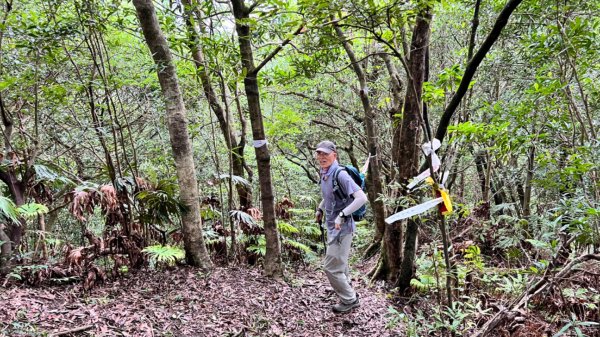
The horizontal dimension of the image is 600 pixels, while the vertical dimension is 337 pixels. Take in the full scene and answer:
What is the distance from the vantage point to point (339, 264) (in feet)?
16.4

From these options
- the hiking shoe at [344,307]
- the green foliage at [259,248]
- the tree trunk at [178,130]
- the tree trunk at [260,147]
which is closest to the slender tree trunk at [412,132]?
the hiking shoe at [344,307]

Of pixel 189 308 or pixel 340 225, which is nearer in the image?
pixel 189 308

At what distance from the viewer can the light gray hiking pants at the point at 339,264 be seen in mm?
4965

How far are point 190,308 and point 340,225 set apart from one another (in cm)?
211

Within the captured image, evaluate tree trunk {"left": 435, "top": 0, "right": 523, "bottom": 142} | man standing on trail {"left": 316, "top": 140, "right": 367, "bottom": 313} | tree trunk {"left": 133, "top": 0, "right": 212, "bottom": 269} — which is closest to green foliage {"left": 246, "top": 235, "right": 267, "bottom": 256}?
tree trunk {"left": 133, "top": 0, "right": 212, "bottom": 269}

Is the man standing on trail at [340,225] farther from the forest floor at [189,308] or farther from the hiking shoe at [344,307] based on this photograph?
the forest floor at [189,308]

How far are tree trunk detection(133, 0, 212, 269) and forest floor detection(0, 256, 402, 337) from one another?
39 centimetres

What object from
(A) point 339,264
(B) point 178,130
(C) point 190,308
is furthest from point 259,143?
(C) point 190,308

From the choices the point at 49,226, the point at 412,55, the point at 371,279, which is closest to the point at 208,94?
the point at 412,55

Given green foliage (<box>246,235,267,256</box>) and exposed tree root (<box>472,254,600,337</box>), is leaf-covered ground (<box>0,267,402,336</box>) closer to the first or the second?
green foliage (<box>246,235,267,256</box>)

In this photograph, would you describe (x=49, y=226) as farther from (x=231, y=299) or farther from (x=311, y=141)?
(x=311, y=141)

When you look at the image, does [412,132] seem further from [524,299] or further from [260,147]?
[524,299]

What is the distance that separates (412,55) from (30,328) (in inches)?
207

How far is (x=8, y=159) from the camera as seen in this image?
4.98m
